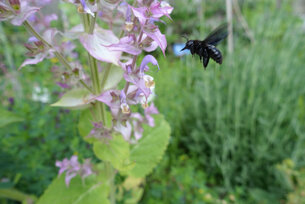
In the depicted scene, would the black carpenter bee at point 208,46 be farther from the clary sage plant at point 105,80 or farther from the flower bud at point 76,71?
the flower bud at point 76,71

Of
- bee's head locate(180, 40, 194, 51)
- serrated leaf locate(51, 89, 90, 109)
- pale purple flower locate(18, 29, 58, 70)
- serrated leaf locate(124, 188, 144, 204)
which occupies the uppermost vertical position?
bee's head locate(180, 40, 194, 51)

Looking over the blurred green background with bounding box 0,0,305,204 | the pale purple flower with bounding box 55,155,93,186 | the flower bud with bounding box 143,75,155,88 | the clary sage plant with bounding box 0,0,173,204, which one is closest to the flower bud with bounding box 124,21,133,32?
the clary sage plant with bounding box 0,0,173,204

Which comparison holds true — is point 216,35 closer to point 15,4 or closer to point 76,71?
point 76,71

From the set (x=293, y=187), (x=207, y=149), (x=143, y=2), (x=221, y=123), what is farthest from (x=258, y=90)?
(x=143, y=2)

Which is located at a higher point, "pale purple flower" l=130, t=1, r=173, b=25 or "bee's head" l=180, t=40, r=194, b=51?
"pale purple flower" l=130, t=1, r=173, b=25

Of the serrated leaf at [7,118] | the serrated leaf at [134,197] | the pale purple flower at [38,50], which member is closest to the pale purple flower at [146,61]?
the pale purple flower at [38,50]

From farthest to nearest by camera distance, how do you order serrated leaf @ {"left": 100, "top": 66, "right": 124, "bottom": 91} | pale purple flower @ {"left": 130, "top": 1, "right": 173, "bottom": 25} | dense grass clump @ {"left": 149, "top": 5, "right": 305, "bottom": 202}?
1. dense grass clump @ {"left": 149, "top": 5, "right": 305, "bottom": 202}
2. serrated leaf @ {"left": 100, "top": 66, "right": 124, "bottom": 91}
3. pale purple flower @ {"left": 130, "top": 1, "right": 173, "bottom": 25}

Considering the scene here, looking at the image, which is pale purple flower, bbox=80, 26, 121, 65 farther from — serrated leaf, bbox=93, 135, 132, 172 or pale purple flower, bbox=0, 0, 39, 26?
serrated leaf, bbox=93, 135, 132, 172

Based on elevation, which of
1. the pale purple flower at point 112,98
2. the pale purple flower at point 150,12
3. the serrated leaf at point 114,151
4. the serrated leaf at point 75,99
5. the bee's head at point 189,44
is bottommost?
the serrated leaf at point 114,151
